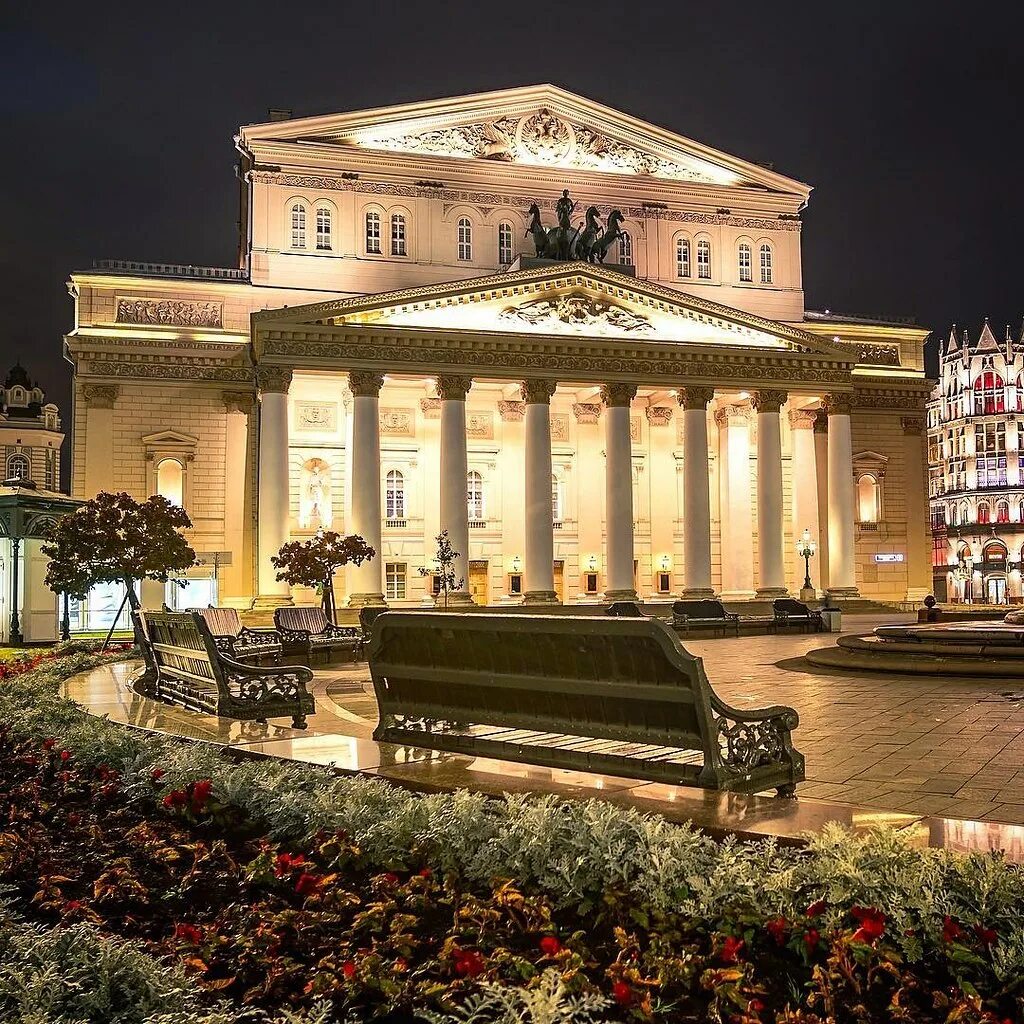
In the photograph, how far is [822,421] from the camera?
5219 centimetres

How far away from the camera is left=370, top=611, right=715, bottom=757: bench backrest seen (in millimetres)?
7305

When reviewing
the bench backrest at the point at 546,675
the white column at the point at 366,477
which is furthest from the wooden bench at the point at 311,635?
the bench backrest at the point at 546,675

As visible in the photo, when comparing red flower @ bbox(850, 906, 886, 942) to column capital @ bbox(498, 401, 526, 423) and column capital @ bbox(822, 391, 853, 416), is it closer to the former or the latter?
column capital @ bbox(498, 401, 526, 423)

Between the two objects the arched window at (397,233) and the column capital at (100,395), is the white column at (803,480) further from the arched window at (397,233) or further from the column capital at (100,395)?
the column capital at (100,395)

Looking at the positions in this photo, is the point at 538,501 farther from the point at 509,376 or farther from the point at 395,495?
the point at 395,495

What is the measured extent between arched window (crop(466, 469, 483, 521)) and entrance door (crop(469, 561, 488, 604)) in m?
2.18

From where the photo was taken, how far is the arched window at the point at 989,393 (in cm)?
10775

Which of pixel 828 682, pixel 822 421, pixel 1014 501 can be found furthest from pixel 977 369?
pixel 828 682

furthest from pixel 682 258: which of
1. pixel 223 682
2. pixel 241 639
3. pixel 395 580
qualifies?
A: pixel 223 682

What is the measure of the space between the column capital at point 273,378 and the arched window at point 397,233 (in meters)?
11.2

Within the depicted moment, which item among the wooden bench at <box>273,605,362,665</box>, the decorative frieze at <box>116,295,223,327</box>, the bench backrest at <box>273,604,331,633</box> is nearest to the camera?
the wooden bench at <box>273,605,362,665</box>

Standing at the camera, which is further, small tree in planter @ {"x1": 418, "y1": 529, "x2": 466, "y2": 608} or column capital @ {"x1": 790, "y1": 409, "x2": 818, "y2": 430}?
column capital @ {"x1": 790, "y1": 409, "x2": 818, "y2": 430}

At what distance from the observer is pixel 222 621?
24.2m

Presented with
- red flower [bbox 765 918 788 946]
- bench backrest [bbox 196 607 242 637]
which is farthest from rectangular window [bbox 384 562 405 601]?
red flower [bbox 765 918 788 946]
